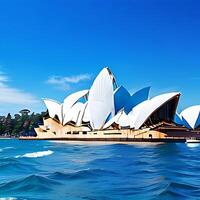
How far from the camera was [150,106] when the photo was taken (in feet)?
185

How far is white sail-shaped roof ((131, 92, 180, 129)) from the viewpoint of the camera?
55406 mm

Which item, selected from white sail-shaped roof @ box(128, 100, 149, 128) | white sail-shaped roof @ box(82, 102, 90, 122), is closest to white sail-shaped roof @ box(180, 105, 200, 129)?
white sail-shaped roof @ box(128, 100, 149, 128)

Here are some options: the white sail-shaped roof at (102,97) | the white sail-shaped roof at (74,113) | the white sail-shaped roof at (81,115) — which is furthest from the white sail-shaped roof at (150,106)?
the white sail-shaped roof at (74,113)

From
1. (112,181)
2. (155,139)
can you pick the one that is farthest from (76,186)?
(155,139)

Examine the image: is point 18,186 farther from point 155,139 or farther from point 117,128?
point 117,128

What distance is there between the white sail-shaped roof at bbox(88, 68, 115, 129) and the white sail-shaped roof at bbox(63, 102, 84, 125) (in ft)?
24.8

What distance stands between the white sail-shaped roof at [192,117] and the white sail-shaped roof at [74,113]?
18.8m

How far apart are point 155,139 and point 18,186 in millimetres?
45667

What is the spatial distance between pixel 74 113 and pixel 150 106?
21.0 m

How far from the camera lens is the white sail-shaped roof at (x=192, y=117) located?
6550cm

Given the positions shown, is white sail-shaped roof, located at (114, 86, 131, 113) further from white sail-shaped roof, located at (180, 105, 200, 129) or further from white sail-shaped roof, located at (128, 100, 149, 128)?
white sail-shaped roof, located at (180, 105, 200, 129)

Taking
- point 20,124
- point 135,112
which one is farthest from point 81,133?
point 20,124

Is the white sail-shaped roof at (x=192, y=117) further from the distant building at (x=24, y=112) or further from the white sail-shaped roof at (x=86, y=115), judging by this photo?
the distant building at (x=24, y=112)

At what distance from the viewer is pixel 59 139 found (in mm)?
76938
